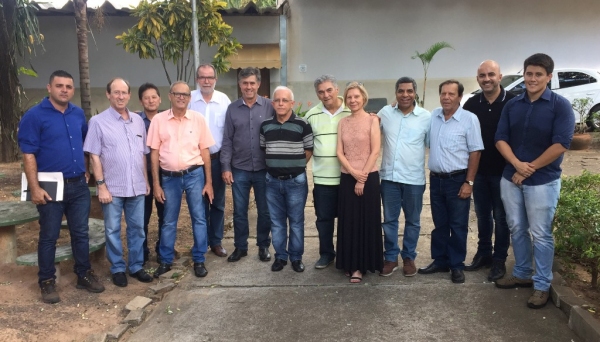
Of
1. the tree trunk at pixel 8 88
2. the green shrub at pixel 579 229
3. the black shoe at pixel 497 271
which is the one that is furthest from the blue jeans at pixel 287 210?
the tree trunk at pixel 8 88

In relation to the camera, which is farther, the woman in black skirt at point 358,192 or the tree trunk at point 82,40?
the tree trunk at point 82,40

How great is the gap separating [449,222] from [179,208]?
2440mm

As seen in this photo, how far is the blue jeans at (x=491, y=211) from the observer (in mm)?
4156

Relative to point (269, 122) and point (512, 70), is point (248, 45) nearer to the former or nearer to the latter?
point (512, 70)

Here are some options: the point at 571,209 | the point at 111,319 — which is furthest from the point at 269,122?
the point at 571,209

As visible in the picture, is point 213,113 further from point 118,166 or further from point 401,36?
point 401,36

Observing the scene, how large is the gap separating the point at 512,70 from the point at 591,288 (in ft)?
37.6

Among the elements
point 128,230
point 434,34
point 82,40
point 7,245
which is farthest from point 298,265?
point 434,34

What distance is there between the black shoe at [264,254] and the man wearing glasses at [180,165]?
598mm

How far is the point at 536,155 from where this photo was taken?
11.8 ft

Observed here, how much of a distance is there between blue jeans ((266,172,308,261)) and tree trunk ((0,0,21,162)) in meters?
7.71

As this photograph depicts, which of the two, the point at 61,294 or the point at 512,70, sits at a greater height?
the point at 512,70

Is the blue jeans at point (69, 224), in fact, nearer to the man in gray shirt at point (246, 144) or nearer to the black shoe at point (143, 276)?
the black shoe at point (143, 276)

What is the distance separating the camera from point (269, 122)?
14.2ft
